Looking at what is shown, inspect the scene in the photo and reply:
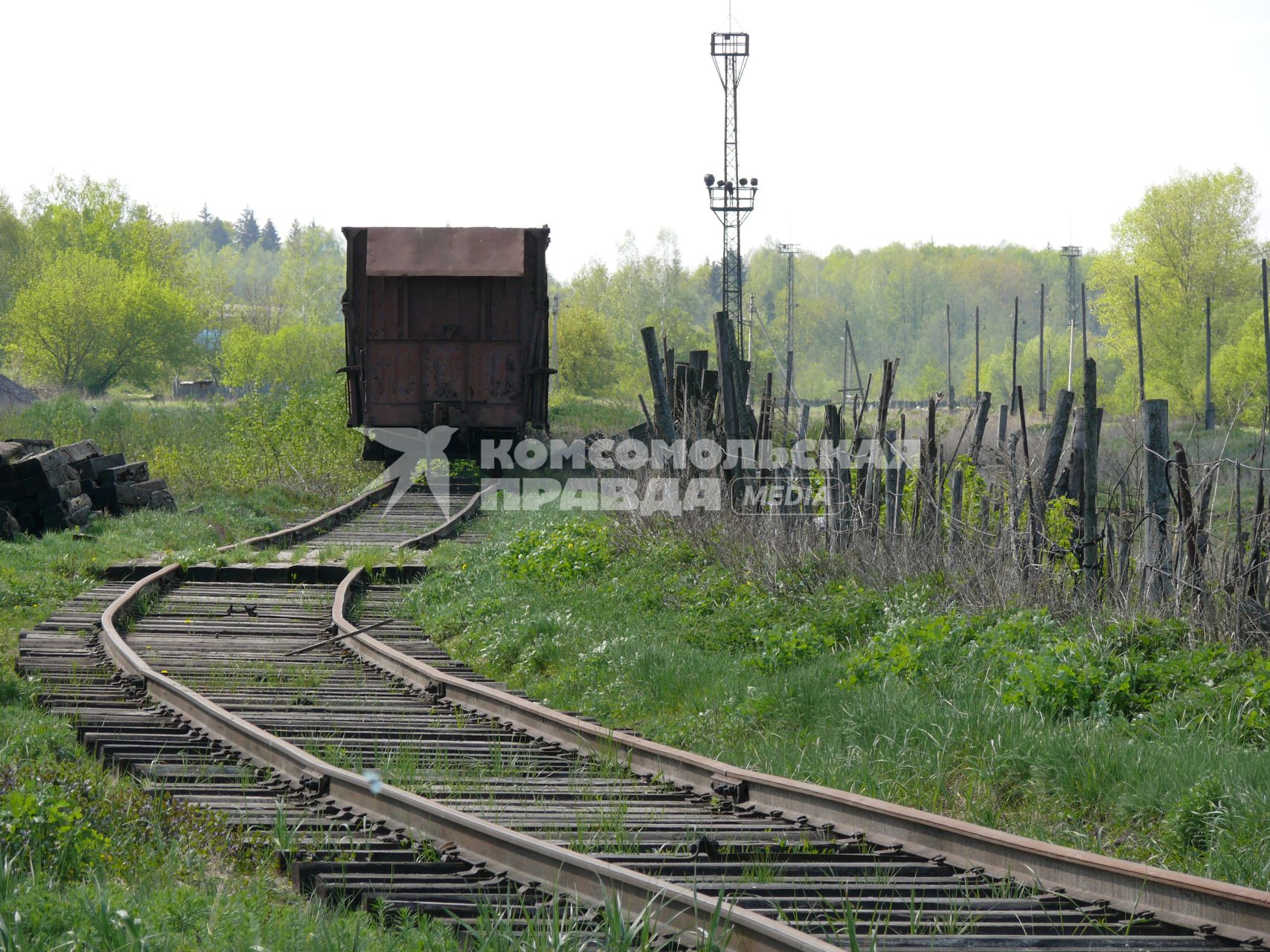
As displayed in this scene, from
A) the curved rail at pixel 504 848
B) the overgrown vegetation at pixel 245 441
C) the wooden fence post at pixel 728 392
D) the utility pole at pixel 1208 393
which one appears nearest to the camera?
the curved rail at pixel 504 848

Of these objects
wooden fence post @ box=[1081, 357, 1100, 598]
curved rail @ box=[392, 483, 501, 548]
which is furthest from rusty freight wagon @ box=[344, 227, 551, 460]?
wooden fence post @ box=[1081, 357, 1100, 598]

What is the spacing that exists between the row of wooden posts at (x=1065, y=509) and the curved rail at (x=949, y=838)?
3.21 meters

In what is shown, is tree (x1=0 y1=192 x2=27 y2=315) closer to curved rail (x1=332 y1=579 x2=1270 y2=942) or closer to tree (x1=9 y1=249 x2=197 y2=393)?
tree (x1=9 y1=249 x2=197 y2=393)

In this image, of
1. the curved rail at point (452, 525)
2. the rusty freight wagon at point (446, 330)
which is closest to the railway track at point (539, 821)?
the curved rail at point (452, 525)

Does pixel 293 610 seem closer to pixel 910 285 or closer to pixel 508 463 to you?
pixel 508 463

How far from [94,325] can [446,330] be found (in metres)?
46.0

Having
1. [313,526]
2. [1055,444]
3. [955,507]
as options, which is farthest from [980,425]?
[313,526]

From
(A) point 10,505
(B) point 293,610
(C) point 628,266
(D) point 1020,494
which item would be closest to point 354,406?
(A) point 10,505

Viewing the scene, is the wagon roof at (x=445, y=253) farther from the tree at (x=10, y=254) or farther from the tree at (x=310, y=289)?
the tree at (x=310, y=289)

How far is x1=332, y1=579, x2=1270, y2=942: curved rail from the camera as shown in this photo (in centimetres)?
380

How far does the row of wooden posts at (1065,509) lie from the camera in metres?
7.33

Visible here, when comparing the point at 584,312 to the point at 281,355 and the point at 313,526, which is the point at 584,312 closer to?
the point at 281,355

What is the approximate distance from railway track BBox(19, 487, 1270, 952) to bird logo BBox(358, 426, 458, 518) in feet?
33.5

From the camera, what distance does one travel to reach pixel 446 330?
20.2 meters
